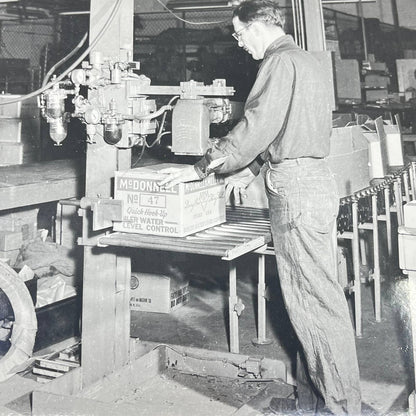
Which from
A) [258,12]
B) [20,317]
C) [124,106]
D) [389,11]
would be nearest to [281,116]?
[258,12]

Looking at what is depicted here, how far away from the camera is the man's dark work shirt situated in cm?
218

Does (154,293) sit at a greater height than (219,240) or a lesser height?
lesser

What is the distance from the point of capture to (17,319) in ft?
10.2

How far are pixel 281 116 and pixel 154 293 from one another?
8.04 ft

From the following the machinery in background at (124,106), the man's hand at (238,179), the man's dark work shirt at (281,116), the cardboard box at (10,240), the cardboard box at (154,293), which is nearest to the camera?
the man's dark work shirt at (281,116)

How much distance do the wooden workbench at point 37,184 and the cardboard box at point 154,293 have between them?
934 mm

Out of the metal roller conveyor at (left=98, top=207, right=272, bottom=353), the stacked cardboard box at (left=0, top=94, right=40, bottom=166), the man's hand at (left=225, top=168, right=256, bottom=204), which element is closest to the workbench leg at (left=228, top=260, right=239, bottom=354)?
the metal roller conveyor at (left=98, top=207, right=272, bottom=353)

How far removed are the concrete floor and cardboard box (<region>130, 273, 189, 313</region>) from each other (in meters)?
0.07

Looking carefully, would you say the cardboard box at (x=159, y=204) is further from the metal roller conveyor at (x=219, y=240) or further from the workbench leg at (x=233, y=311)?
the workbench leg at (x=233, y=311)

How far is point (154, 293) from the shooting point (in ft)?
14.3

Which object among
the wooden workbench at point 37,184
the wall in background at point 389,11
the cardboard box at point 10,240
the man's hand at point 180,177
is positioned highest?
the wall in background at point 389,11

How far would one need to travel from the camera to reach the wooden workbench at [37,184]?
10.3ft

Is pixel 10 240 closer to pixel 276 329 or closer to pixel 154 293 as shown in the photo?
pixel 154 293

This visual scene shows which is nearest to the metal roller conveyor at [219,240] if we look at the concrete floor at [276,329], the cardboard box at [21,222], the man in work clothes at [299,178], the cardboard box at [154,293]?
the man in work clothes at [299,178]
